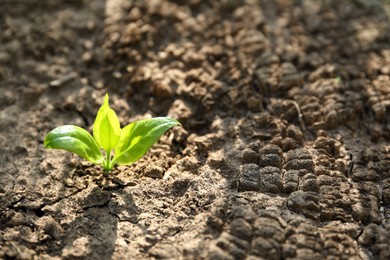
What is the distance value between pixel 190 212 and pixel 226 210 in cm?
16

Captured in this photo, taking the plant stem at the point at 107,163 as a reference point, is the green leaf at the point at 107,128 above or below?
above

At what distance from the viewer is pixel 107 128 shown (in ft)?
6.84

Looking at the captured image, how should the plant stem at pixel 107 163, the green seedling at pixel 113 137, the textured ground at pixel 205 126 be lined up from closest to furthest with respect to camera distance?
the textured ground at pixel 205 126
the green seedling at pixel 113 137
the plant stem at pixel 107 163

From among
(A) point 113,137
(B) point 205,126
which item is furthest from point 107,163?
(B) point 205,126

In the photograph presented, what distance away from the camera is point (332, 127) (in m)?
2.39

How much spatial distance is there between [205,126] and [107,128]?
556mm

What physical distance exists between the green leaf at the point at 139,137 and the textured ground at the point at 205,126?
0.13m

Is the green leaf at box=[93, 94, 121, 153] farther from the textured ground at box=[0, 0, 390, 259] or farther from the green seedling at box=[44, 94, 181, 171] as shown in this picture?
the textured ground at box=[0, 0, 390, 259]

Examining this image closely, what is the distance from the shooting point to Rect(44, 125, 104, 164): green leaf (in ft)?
6.49

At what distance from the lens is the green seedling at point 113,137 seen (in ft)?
6.71

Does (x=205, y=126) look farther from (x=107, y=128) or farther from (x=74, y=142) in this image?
(x=74, y=142)

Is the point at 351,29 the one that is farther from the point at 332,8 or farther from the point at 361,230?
the point at 361,230

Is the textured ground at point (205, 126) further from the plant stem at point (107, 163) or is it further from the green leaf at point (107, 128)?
the green leaf at point (107, 128)

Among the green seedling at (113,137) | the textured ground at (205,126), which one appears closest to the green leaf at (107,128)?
the green seedling at (113,137)
